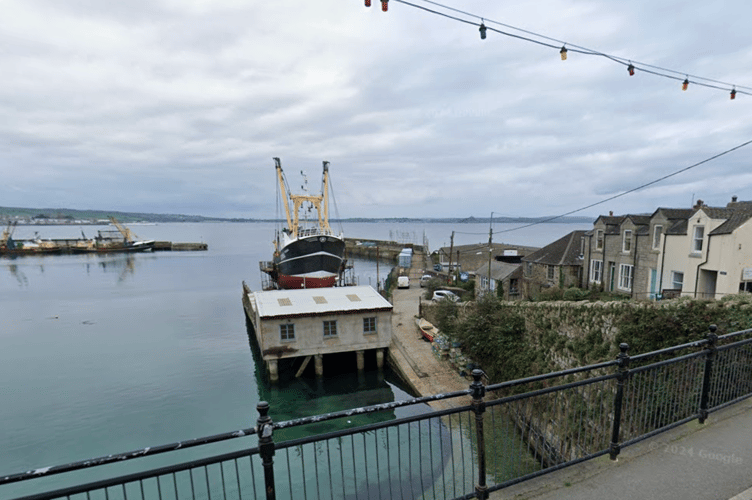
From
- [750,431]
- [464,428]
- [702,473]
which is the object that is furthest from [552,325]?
[702,473]

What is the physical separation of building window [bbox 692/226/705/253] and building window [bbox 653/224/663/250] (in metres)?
1.83

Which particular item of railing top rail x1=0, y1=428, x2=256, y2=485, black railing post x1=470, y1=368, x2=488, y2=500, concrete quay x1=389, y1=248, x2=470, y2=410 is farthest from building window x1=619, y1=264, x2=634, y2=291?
railing top rail x1=0, y1=428, x2=256, y2=485

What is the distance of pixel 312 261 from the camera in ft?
135

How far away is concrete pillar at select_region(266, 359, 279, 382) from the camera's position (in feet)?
67.7

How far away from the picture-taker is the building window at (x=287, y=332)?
795 inches

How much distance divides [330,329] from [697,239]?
18702 millimetres

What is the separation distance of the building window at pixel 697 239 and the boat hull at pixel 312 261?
30.4 m

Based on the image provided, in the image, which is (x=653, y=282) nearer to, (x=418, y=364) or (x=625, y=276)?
(x=625, y=276)

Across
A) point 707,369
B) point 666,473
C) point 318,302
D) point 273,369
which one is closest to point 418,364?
point 318,302

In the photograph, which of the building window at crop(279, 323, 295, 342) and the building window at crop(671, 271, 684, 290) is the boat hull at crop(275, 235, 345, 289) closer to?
the building window at crop(279, 323, 295, 342)

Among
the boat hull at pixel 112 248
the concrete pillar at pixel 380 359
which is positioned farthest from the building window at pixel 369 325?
the boat hull at pixel 112 248

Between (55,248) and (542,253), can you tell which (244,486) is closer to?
(542,253)

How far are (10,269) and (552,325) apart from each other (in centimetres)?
9707

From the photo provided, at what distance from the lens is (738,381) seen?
6.06 metres
